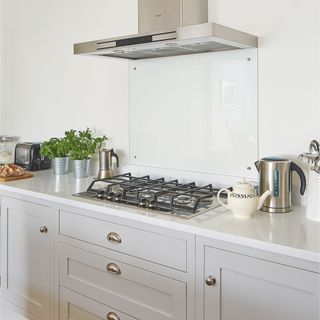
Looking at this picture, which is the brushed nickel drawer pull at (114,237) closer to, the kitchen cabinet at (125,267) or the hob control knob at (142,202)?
the kitchen cabinet at (125,267)

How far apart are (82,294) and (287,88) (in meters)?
1.42

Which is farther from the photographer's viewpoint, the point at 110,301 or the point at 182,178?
the point at 182,178

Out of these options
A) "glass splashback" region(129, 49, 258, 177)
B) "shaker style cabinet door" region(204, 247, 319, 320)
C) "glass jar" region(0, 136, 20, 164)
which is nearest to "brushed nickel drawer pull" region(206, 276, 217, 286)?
"shaker style cabinet door" region(204, 247, 319, 320)

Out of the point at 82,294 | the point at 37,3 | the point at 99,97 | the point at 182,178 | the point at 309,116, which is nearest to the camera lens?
the point at 309,116

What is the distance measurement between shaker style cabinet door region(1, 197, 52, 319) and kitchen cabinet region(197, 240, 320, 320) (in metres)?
1.00

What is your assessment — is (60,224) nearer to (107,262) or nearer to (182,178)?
(107,262)

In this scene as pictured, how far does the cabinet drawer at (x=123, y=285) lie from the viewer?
5.10ft

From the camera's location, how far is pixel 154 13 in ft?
6.59

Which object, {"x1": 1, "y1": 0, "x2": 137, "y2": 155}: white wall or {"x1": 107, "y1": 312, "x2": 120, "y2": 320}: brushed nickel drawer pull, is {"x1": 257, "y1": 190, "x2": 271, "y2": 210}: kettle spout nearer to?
{"x1": 107, "y1": 312, "x2": 120, "y2": 320}: brushed nickel drawer pull

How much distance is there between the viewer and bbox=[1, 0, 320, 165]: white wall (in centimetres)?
174

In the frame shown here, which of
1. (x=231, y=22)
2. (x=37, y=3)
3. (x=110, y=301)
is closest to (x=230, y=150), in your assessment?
(x=231, y=22)

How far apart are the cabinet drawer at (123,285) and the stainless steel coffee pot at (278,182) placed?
0.53 m

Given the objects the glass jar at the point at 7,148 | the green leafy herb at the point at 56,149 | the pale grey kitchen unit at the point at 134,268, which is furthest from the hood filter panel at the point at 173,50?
the glass jar at the point at 7,148

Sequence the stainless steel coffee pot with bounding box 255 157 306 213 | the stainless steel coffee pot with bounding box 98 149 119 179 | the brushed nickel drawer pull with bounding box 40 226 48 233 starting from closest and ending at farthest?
the stainless steel coffee pot with bounding box 255 157 306 213, the brushed nickel drawer pull with bounding box 40 226 48 233, the stainless steel coffee pot with bounding box 98 149 119 179
